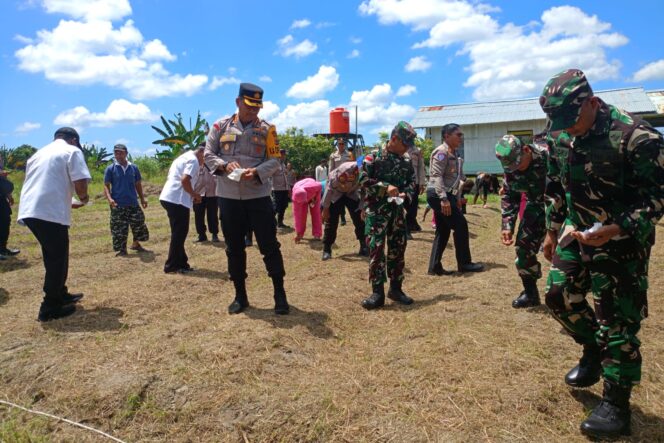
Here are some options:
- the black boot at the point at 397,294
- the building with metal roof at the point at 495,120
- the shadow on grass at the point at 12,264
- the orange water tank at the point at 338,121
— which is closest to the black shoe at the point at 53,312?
the black boot at the point at 397,294

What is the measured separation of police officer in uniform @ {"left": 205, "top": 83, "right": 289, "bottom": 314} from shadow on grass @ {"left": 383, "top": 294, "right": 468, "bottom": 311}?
51.7 inches

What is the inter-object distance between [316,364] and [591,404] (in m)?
1.87

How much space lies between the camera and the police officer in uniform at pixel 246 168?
4.36m

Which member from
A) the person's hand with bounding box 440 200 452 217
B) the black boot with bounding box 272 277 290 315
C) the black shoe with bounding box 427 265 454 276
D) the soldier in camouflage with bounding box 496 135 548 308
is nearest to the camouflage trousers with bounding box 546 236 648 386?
the soldier in camouflage with bounding box 496 135 548 308

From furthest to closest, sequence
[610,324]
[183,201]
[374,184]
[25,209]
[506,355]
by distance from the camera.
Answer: [183,201]
[374,184]
[25,209]
[506,355]
[610,324]

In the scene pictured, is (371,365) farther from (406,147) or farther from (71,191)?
(71,191)

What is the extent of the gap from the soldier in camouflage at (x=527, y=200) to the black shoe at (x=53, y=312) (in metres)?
4.36

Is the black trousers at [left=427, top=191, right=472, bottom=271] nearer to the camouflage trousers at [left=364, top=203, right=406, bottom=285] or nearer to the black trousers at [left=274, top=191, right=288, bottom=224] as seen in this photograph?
the camouflage trousers at [left=364, top=203, right=406, bottom=285]

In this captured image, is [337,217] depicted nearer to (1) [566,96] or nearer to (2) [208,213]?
(2) [208,213]

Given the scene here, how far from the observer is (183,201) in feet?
22.1

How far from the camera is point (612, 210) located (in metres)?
2.62

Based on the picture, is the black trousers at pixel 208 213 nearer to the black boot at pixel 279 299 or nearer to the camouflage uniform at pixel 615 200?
the black boot at pixel 279 299

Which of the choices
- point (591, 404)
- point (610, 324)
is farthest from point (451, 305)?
point (610, 324)

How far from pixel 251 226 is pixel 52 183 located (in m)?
1.87
